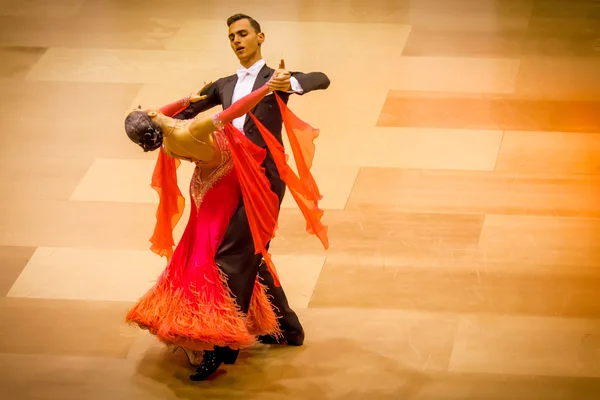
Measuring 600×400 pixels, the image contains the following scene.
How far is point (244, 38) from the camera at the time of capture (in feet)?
16.0

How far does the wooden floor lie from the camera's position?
5082mm

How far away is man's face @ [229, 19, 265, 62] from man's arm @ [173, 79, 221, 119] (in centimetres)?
18

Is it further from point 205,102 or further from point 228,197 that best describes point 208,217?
point 205,102

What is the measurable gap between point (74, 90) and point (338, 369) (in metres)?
2.85

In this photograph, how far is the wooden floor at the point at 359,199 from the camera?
16.7 ft

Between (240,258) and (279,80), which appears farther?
Answer: (240,258)

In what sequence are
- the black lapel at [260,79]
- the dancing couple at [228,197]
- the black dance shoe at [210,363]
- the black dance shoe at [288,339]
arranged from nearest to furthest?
the dancing couple at [228,197] → the black lapel at [260,79] → the black dance shoe at [210,363] → the black dance shoe at [288,339]

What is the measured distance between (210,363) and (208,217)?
0.52 meters

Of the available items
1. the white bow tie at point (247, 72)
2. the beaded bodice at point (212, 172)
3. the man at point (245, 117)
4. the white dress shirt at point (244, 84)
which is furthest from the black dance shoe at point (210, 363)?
the white bow tie at point (247, 72)

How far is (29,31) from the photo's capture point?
8.02m

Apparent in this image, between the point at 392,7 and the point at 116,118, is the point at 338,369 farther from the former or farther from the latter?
the point at 392,7

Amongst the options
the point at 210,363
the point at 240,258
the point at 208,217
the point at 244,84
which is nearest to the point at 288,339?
the point at 210,363

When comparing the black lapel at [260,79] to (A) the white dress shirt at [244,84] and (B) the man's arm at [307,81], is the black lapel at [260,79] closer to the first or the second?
(A) the white dress shirt at [244,84]

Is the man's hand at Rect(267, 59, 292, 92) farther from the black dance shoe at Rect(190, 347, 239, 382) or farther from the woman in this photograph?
the black dance shoe at Rect(190, 347, 239, 382)
